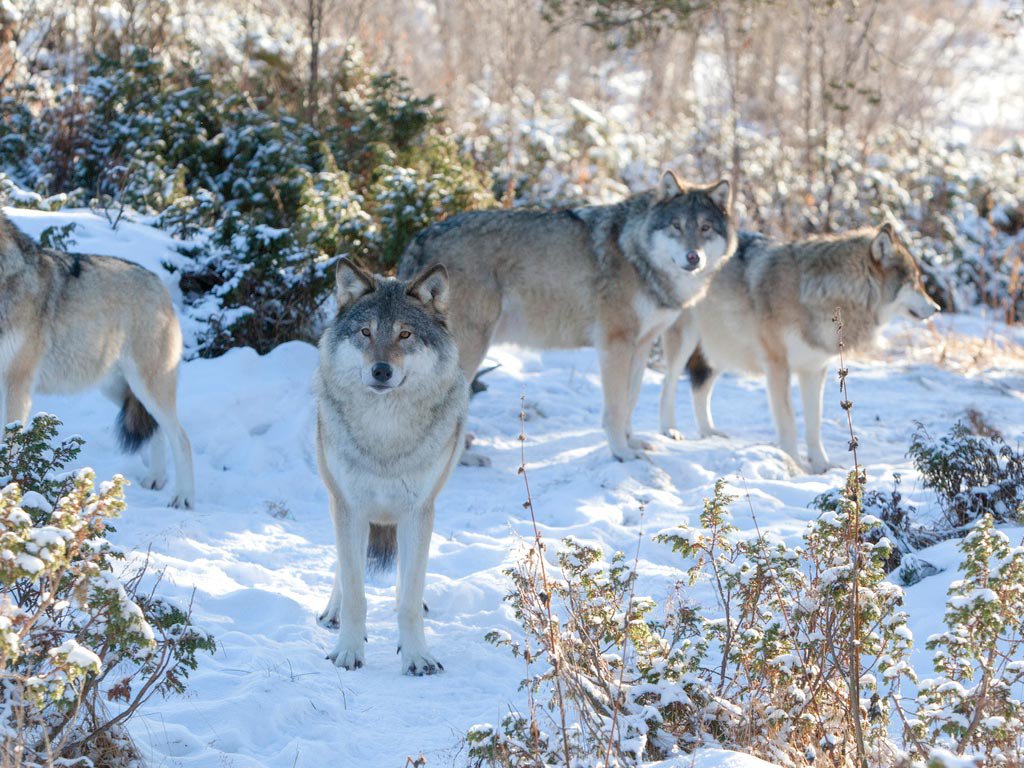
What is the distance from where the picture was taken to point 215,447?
710 cm

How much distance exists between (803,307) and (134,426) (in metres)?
4.89

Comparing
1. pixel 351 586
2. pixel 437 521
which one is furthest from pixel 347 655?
pixel 437 521

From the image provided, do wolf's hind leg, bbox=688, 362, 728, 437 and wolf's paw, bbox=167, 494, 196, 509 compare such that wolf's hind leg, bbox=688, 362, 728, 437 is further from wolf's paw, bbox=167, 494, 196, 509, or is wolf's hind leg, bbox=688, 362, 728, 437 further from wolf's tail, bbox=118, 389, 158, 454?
wolf's tail, bbox=118, 389, 158, 454

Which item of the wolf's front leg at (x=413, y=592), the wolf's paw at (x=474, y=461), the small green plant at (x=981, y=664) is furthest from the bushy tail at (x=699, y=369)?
the small green plant at (x=981, y=664)

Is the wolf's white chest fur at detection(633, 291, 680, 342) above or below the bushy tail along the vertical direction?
above

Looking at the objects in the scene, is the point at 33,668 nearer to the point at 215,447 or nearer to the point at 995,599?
the point at 995,599

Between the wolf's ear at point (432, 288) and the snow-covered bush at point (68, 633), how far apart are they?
1.77 metres

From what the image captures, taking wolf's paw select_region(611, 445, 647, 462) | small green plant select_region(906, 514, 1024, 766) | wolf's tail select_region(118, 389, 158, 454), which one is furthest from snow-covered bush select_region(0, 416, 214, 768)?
wolf's paw select_region(611, 445, 647, 462)

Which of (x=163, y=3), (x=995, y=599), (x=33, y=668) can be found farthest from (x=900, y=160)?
(x=33, y=668)

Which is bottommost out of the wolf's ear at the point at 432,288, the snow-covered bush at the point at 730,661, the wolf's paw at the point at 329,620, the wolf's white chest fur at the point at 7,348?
the wolf's paw at the point at 329,620

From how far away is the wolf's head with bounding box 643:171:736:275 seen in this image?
7.48 meters

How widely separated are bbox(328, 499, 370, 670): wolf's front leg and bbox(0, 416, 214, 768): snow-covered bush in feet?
3.57

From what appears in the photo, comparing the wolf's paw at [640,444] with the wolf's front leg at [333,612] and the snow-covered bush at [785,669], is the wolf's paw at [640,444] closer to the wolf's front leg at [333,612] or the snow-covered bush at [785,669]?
the wolf's front leg at [333,612]

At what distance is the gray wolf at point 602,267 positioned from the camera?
746 centimetres
